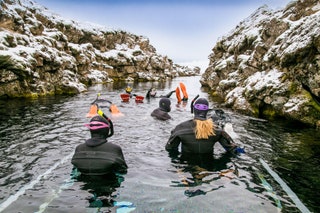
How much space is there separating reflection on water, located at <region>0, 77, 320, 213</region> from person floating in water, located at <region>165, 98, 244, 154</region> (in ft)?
1.35

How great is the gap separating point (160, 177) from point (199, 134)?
1587 millimetres

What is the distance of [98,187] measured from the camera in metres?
5.80

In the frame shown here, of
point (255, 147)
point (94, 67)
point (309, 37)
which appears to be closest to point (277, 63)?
point (309, 37)

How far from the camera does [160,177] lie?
22.4 feet

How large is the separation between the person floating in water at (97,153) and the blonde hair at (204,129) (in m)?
2.26

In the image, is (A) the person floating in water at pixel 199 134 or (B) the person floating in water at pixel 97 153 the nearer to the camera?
(B) the person floating in water at pixel 97 153

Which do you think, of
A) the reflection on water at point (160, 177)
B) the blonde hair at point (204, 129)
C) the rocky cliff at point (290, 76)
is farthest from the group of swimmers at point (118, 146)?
the rocky cliff at point (290, 76)

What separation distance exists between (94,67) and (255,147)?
7636 centimetres

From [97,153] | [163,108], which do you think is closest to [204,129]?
Answer: [97,153]

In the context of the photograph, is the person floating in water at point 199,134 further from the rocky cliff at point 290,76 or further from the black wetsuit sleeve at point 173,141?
the rocky cliff at point 290,76

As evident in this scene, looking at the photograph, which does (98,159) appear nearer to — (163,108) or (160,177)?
(160,177)

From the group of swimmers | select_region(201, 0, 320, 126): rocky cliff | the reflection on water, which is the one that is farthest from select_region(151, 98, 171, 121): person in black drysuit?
select_region(201, 0, 320, 126): rocky cliff

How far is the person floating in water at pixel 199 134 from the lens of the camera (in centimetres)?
695

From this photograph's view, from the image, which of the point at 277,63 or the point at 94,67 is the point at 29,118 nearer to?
the point at 277,63
